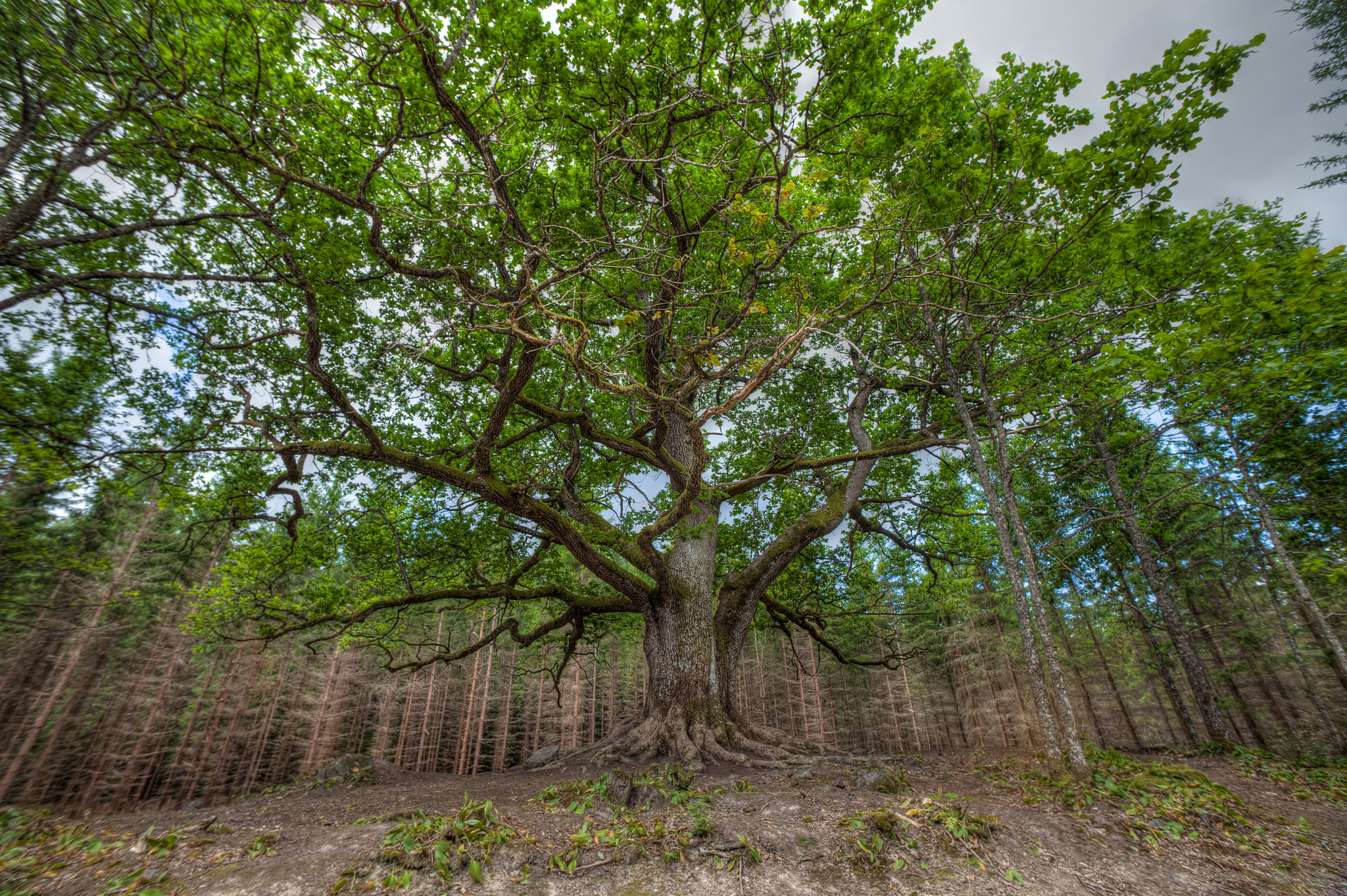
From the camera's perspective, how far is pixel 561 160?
6895 mm

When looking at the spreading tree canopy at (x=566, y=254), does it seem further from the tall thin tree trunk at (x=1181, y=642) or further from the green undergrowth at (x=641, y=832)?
the tall thin tree trunk at (x=1181, y=642)

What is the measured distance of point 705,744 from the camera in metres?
7.48

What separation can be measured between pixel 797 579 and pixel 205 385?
38.7 feet

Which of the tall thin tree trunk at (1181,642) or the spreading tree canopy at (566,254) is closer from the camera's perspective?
the spreading tree canopy at (566,254)

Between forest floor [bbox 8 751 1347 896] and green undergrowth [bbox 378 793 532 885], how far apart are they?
1 centimetres

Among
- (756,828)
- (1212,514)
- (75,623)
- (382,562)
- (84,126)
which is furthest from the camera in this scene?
(1212,514)

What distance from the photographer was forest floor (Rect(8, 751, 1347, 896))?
138 inches

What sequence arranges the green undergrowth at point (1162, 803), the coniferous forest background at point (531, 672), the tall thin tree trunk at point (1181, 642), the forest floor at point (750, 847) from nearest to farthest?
the forest floor at point (750, 847), the green undergrowth at point (1162, 803), the tall thin tree trunk at point (1181, 642), the coniferous forest background at point (531, 672)

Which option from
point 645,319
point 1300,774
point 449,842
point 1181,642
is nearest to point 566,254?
point 645,319

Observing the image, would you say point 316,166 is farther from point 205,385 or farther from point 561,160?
point 205,385

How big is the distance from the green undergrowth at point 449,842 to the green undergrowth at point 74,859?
141 centimetres

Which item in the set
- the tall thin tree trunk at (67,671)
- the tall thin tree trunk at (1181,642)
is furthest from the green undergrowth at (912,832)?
the tall thin tree trunk at (67,671)

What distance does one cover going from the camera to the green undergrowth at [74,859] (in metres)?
3.17

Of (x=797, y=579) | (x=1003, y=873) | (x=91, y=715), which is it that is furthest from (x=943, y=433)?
(x=91, y=715)
